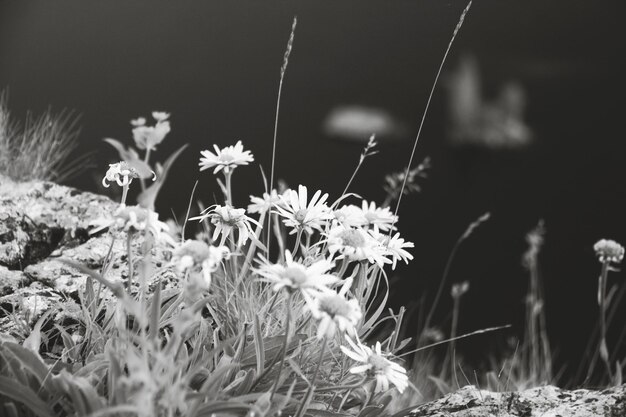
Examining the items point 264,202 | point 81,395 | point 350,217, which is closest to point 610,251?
point 350,217

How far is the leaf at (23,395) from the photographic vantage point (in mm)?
1022

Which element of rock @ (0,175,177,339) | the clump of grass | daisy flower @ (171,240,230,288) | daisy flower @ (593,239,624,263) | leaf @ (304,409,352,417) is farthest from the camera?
the clump of grass

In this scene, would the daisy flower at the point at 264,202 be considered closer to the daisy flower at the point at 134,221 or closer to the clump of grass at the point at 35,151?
the daisy flower at the point at 134,221

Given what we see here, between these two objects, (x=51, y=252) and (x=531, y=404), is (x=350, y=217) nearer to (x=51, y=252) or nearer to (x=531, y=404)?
(x=531, y=404)

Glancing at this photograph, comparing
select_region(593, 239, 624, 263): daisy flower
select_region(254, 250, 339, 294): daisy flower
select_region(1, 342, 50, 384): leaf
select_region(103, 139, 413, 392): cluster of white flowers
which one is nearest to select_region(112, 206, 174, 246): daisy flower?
select_region(103, 139, 413, 392): cluster of white flowers

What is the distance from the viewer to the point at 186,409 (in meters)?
0.99

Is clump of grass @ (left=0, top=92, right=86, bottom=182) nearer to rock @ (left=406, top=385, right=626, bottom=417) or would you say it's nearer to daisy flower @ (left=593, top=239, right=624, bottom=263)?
rock @ (left=406, top=385, right=626, bottom=417)

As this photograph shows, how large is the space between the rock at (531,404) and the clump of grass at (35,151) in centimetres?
155

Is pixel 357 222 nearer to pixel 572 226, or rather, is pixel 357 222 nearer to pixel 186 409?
pixel 186 409

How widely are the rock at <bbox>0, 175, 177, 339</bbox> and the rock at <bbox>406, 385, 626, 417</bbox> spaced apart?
0.66 meters

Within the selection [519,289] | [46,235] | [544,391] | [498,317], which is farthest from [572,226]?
[46,235]

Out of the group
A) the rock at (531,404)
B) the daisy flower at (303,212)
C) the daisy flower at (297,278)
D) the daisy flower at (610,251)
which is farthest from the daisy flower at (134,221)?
the daisy flower at (610,251)

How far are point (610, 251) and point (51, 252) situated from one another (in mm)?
1568

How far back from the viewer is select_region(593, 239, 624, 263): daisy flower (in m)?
1.76
